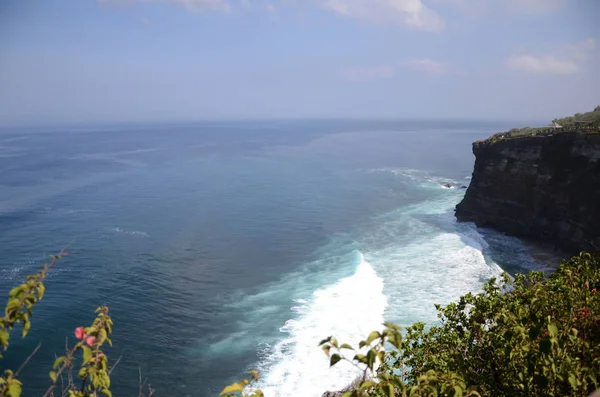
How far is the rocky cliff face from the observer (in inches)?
1849

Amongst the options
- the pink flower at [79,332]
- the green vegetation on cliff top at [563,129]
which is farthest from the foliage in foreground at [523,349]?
the green vegetation on cliff top at [563,129]

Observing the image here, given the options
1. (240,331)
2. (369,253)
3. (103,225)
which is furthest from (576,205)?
(103,225)

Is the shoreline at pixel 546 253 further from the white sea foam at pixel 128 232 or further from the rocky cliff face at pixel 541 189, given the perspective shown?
the white sea foam at pixel 128 232

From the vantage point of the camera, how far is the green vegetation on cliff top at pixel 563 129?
176ft

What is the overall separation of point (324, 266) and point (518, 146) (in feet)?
111

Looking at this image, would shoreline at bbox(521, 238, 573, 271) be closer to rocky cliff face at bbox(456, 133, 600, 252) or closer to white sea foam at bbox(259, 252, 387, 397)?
rocky cliff face at bbox(456, 133, 600, 252)

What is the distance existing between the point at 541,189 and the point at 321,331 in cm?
3838

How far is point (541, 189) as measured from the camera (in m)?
53.7

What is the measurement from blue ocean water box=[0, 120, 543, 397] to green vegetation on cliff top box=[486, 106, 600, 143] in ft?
48.9

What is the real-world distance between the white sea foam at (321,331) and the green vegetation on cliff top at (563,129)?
33600 millimetres

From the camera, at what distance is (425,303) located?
35938 millimetres

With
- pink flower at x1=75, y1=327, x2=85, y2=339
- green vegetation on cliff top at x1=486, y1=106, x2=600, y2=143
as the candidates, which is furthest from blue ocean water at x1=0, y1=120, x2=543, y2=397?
green vegetation on cliff top at x1=486, y1=106, x2=600, y2=143

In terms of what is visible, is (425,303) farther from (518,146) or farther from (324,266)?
(518,146)

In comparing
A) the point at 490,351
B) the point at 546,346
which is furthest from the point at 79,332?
the point at 490,351
